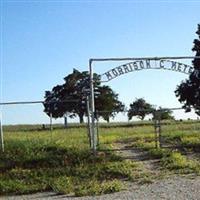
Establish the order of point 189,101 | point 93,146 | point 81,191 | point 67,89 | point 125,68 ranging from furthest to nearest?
point 67,89 < point 189,101 < point 125,68 < point 93,146 < point 81,191

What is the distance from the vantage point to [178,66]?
1805 centimetres

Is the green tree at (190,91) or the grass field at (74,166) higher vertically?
the green tree at (190,91)

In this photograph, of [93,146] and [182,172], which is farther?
[93,146]

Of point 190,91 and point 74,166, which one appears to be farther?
point 190,91

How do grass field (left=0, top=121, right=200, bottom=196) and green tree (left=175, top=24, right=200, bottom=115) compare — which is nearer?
grass field (left=0, top=121, right=200, bottom=196)

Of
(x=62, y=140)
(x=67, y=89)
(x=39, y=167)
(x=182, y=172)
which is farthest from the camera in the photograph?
(x=67, y=89)

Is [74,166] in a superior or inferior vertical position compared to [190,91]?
inferior

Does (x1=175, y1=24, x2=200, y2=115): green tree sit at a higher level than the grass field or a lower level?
higher

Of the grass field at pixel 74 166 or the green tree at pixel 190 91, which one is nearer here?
the grass field at pixel 74 166

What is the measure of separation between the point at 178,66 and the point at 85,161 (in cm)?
455

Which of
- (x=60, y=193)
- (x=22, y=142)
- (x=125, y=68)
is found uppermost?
(x=125, y=68)

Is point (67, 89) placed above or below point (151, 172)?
above

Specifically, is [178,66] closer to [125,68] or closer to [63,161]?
[125,68]

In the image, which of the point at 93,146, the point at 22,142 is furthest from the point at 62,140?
the point at 93,146
